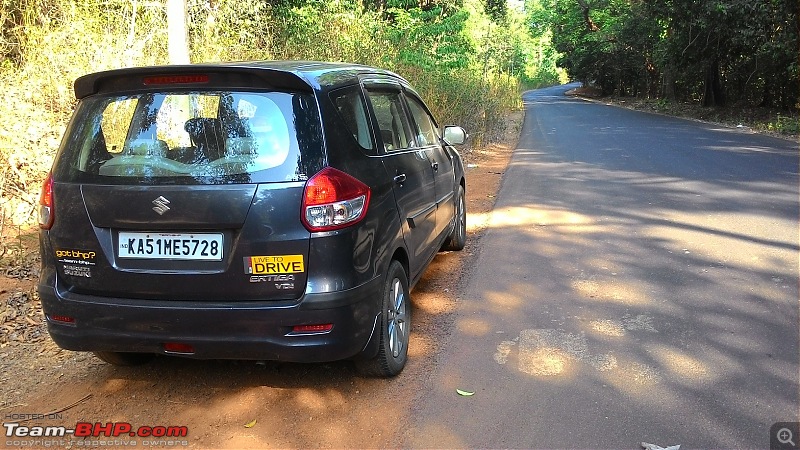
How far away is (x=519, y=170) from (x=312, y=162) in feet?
31.1

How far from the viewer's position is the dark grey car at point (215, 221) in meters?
3.14

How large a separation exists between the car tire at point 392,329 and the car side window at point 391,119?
0.86m

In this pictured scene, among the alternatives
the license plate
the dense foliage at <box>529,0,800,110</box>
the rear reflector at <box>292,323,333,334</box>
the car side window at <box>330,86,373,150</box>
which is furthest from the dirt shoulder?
the dense foliage at <box>529,0,800,110</box>

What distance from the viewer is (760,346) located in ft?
13.3

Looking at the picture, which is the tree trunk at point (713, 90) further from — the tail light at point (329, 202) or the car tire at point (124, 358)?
the car tire at point (124, 358)

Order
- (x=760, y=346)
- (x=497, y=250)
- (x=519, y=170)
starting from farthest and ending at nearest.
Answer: (x=519, y=170) < (x=497, y=250) < (x=760, y=346)

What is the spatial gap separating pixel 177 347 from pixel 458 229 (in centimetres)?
372

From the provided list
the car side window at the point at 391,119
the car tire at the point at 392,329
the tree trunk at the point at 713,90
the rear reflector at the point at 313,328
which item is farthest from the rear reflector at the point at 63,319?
the tree trunk at the point at 713,90

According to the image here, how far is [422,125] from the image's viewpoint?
5379 millimetres

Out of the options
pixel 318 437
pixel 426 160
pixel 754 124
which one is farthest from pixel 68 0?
pixel 754 124

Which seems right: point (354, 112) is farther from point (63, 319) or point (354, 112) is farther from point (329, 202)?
point (63, 319)

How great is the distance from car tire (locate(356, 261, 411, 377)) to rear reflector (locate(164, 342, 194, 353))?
0.96 metres

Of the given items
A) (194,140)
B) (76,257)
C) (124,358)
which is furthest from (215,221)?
(124,358)

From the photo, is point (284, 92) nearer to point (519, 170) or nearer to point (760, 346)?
point (760, 346)
